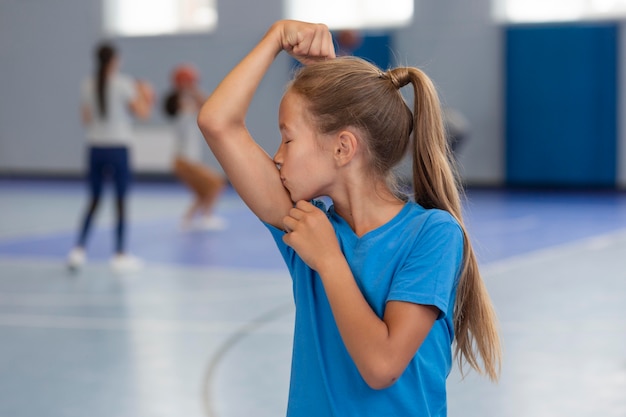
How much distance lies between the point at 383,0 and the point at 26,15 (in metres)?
5.69

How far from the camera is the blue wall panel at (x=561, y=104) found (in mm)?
10805

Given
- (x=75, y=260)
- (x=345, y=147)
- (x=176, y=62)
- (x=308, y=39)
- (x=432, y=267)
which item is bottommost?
(x=75, y=260)

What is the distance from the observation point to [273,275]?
18.9ft

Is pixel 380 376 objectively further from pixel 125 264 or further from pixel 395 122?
pixel 125 264

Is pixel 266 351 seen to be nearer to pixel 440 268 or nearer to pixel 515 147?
pixel 440 268

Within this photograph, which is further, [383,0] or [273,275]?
[383,0]

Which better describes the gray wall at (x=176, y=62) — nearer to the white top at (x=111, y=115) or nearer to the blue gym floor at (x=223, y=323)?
the blue gym floor at (x=223, y=323)

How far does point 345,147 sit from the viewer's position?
4.53 feet

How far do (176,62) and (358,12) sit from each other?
283 cm

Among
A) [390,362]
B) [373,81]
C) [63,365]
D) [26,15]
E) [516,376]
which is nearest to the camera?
[390,362]

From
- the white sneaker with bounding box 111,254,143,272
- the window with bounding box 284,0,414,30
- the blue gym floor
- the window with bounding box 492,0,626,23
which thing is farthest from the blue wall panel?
the white sneaker with bounding box 111,254,143,272

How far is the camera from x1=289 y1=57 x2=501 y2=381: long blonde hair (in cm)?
137

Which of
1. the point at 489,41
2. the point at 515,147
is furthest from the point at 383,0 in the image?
the point at 515,147

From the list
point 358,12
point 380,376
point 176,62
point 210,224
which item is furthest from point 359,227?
point 176,62
